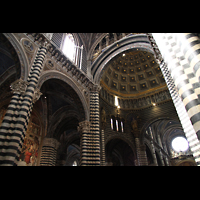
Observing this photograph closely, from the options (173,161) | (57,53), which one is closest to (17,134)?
(57,53)

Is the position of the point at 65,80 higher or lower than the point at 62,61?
lower

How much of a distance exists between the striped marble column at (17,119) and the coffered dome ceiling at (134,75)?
47.3 ft

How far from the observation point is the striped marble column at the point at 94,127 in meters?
10.9

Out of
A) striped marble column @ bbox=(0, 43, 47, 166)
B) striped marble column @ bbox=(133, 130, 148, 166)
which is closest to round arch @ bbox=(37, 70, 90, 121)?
striped marble column @ bbox=(0, 43, 47, 166)

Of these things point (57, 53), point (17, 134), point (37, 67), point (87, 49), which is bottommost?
point (17, 134)

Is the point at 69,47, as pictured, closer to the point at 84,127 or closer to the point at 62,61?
the point at 62,61

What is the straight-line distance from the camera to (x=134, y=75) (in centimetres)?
2359

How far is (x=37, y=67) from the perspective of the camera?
361 inches

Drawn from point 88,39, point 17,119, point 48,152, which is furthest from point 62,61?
point 48,152

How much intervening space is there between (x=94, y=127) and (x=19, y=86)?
6.73 m

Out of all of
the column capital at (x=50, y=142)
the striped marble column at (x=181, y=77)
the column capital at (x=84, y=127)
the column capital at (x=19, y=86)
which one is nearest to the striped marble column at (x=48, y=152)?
the column capital at (x=50, y=142)
